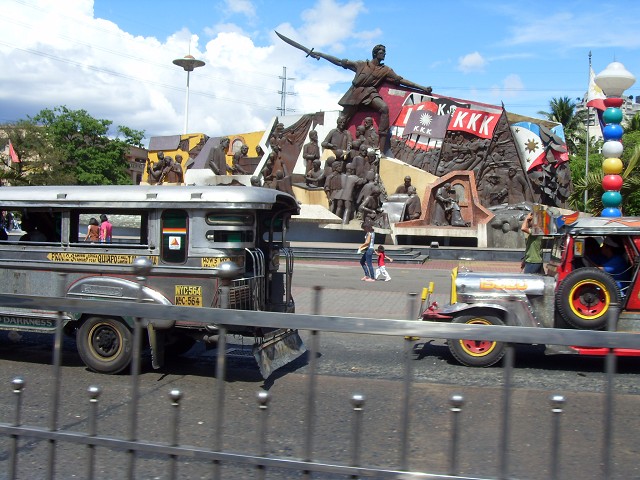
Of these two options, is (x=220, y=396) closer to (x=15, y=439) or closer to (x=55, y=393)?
(x=55, y=393)

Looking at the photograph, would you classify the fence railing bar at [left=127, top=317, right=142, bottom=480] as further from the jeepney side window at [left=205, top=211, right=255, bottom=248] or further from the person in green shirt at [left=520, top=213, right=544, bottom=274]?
the person in green shirt at [left=520, top=213, right=544, bottom=274]

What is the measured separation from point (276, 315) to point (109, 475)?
3.65ft

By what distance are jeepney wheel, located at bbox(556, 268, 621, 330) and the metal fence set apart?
515 centimetres

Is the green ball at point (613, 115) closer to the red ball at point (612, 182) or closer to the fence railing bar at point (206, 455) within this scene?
the red ball at point (612, 182)

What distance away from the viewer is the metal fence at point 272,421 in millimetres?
2283

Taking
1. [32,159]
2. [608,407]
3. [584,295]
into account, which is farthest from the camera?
[32,159]

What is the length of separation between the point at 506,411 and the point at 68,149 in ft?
172

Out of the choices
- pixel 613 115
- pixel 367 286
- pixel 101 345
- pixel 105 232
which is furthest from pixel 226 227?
pixel 613 115

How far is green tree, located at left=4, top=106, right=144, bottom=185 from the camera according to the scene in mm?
45219

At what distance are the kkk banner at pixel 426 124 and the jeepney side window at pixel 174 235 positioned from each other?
25.0 m

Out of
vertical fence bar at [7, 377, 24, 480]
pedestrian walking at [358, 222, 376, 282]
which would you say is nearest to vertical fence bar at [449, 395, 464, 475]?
vertical fence bar at [7, 377, 24, 480]

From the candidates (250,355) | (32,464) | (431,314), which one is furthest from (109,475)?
(431,314)

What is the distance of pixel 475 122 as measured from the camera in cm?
3012

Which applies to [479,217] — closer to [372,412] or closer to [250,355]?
[250,355]
